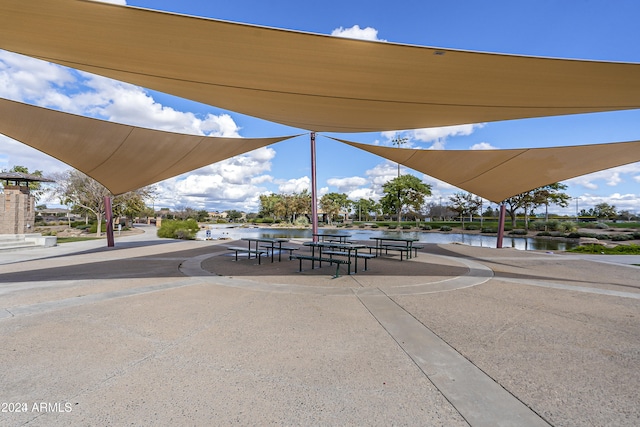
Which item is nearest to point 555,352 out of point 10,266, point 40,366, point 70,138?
point 40,366

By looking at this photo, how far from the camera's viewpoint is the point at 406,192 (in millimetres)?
48156

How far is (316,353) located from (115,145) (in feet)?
25.9

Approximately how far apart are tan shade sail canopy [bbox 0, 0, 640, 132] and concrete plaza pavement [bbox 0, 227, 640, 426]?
3.25 metres

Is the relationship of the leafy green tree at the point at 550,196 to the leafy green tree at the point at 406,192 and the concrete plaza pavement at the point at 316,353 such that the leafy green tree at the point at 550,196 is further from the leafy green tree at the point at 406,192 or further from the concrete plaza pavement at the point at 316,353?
the concrete plaza pavement at the point at 316,353

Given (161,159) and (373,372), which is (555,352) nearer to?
(373,372)

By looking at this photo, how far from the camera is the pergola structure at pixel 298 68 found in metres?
3.28

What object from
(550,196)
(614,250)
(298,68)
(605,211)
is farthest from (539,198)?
(605,211)

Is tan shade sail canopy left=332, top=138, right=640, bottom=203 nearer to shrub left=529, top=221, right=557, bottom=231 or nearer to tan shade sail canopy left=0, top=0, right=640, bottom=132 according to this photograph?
tan shade sail canopy left=0, top=0, right=640, bottom=132

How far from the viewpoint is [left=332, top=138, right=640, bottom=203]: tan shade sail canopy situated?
26.9 feet

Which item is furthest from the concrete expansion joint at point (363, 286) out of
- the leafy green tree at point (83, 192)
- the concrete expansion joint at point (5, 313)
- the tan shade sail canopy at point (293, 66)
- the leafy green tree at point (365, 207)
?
the leafy green tree at point (365, 207)

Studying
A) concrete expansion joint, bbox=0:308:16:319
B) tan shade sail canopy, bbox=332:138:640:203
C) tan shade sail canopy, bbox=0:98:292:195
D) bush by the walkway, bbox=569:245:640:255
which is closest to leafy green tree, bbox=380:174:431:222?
bush by the walkway, bbox=569:245:640:255

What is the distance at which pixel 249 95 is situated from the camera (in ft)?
18.8

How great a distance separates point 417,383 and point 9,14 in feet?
17.1

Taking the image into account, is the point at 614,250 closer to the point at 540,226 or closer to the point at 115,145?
the point at 115,145
